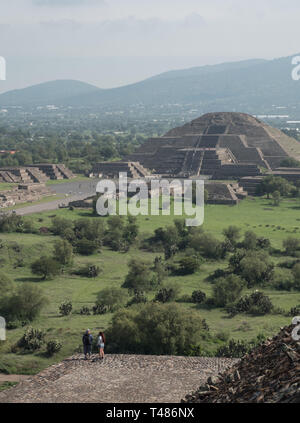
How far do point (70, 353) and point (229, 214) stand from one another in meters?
39.7

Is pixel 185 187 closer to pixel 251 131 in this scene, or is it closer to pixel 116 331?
pixel 251 131

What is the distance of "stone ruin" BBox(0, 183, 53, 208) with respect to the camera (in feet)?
210

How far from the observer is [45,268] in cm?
3588

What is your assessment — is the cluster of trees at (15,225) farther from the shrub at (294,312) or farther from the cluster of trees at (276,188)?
the cluster of trees at (276,188)

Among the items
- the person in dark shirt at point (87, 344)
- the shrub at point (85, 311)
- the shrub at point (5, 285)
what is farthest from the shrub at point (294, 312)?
the shrub at point (5, 285)

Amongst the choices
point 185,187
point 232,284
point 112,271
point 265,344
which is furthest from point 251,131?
point 265,344

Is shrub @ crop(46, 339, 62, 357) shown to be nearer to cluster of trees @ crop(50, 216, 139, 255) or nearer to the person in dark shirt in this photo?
the person in dark shirt

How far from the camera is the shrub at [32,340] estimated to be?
920 inches

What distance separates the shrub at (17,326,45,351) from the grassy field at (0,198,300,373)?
566mm

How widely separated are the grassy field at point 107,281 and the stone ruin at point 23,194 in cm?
736

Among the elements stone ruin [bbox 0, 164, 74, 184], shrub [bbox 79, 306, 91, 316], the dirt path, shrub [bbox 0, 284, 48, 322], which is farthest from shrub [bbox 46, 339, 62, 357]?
stone ruin [bbox 0, 164, 74, 184]

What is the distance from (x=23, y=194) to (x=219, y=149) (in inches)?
1292

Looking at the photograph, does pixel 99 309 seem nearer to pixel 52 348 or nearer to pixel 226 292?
pixel 52 348

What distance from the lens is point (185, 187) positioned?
7256 cm
